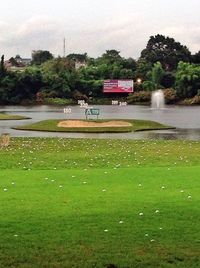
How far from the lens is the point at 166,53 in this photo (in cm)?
16138

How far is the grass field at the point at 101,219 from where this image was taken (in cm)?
684

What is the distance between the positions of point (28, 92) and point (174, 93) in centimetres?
3215

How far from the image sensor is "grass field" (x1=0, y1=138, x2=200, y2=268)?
6.84m

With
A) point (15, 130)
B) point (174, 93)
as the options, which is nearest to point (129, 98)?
point (174, 93)

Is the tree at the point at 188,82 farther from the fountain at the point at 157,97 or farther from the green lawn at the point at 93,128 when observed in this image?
the green lawn at the point at 93,128

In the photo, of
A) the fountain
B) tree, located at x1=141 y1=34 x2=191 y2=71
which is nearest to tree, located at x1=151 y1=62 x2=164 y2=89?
the fountain

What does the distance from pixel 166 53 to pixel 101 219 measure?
15557 cm

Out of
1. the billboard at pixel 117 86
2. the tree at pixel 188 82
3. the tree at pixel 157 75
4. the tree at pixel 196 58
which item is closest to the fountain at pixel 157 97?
the tree at pixel 188 82

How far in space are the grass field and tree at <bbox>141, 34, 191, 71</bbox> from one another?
14206cm

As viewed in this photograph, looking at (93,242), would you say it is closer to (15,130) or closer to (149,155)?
(149,155)

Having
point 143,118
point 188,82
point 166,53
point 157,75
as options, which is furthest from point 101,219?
point 166,53

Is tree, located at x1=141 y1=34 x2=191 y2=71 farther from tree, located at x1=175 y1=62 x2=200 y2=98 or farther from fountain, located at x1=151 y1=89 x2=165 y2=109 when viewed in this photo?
fountain, located at x1=151 y1=89 x2=165 y2=109

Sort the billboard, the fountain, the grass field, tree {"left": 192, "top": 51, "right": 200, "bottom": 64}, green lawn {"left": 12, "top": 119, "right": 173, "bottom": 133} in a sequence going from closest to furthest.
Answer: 1. the grass field
2. green lawn {"left": 12, "top": 119, "right": 173, "bottom": 133}
3. the fountain
4. the billboard
5. tree {"left": 192, "top": 51, "right": 200, "bottom": 64}

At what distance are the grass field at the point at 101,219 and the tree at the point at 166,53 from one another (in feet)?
466
